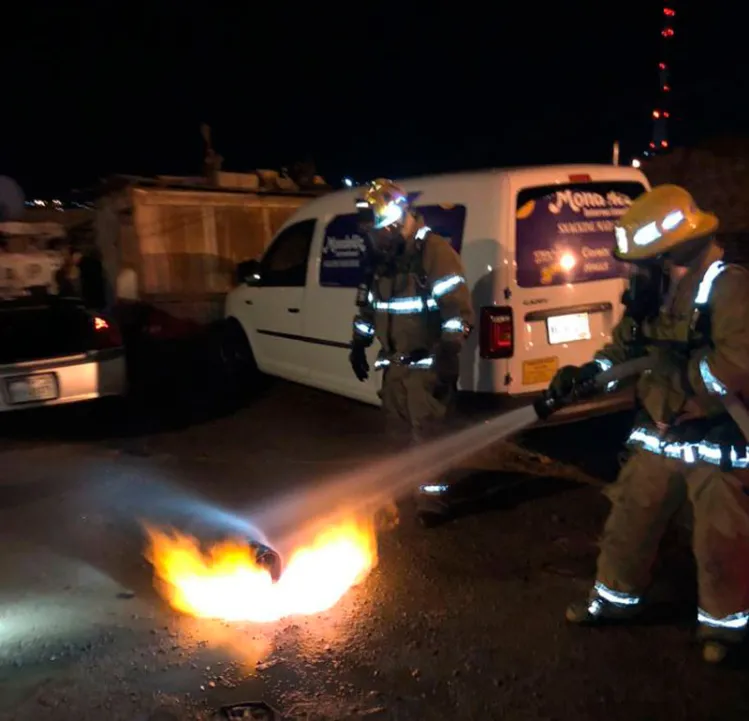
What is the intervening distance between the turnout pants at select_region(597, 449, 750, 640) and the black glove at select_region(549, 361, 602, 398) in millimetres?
400

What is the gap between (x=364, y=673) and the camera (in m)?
3.52

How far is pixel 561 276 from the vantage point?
5.76 m

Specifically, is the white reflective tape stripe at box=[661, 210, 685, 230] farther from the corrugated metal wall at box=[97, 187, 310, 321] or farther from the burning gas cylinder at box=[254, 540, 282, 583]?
the corrugated metal wall at box=[97, 187, 310, 321]

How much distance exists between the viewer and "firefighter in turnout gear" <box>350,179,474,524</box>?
4895 millimetres

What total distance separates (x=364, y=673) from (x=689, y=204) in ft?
7.82

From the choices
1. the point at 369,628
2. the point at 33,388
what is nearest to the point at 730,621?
the point at 369,628

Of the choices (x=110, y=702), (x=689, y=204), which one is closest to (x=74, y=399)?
(x=110, y=702)

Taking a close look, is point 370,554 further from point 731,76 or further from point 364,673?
point 731,76

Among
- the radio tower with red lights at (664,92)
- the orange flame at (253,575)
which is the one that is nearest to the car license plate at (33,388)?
the orange flame at (253,575)

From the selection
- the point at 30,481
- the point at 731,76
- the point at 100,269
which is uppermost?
the point at 731,76

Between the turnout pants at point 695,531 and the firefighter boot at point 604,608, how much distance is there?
0.03 meters

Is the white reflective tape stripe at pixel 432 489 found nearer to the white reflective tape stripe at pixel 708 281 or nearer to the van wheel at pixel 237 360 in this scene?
the white reflective tape stripe at pixel 708 281

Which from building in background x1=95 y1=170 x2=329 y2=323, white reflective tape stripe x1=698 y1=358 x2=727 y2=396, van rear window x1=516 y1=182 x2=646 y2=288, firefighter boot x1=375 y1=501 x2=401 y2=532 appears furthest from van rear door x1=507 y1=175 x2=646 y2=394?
building in background x1=95 y1=170 x2=329 y2=323

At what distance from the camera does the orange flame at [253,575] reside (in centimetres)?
412
